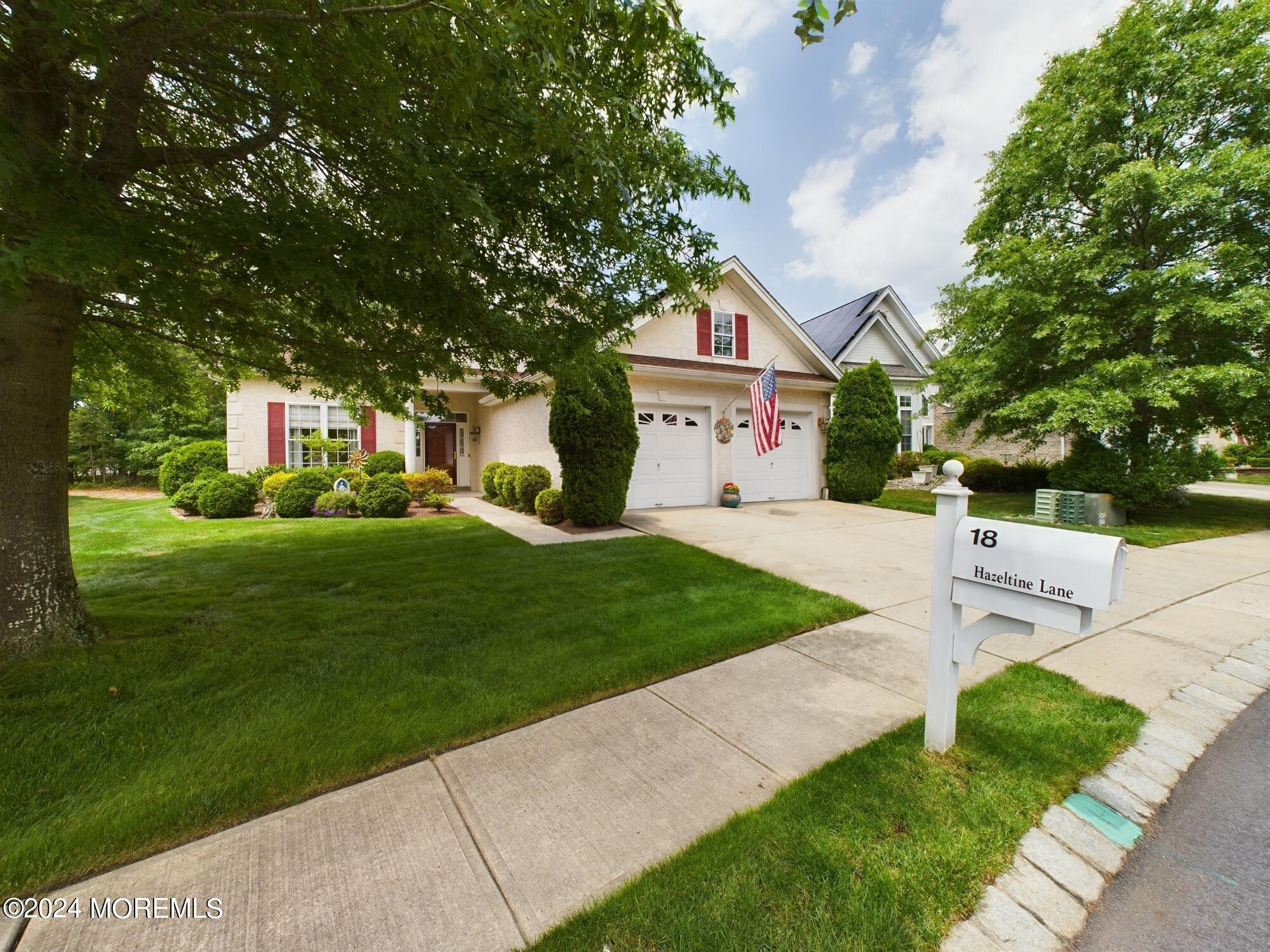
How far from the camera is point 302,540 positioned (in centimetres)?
783

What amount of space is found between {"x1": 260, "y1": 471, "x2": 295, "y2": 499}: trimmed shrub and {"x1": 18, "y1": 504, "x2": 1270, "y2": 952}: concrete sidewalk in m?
11.1

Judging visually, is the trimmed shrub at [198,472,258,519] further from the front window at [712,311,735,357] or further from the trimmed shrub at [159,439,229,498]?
the front window at [712,311,735,357]

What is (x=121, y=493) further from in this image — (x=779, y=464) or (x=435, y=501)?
(x=779, y=464)

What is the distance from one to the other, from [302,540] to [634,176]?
299 inches

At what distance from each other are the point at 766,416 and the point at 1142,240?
27.7 feet

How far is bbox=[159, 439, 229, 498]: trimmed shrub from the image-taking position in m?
12.7

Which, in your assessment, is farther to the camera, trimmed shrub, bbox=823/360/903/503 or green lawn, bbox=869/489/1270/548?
trimmed shrub, bbox=823/360/903/503

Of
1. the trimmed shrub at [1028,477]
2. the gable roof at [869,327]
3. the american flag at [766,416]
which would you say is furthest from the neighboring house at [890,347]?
the american flag at [766,416]

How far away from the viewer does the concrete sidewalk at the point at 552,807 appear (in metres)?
1.60

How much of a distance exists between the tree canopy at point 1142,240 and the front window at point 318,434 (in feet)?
53.9

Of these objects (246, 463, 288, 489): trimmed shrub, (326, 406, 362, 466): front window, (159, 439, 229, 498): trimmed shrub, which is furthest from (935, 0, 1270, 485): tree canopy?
(159, 439, 229, 498): trimmed shrub

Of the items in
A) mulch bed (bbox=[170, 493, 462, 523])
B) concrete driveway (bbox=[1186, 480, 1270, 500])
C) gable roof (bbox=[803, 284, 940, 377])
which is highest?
gable roof (bbox=[803, 284, 940, 377])

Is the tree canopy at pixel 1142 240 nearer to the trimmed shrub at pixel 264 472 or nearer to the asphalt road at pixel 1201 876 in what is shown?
the asphalt road at pixel 1201 876

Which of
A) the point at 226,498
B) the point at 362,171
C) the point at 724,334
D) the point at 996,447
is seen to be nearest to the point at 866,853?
the point at 362,171
